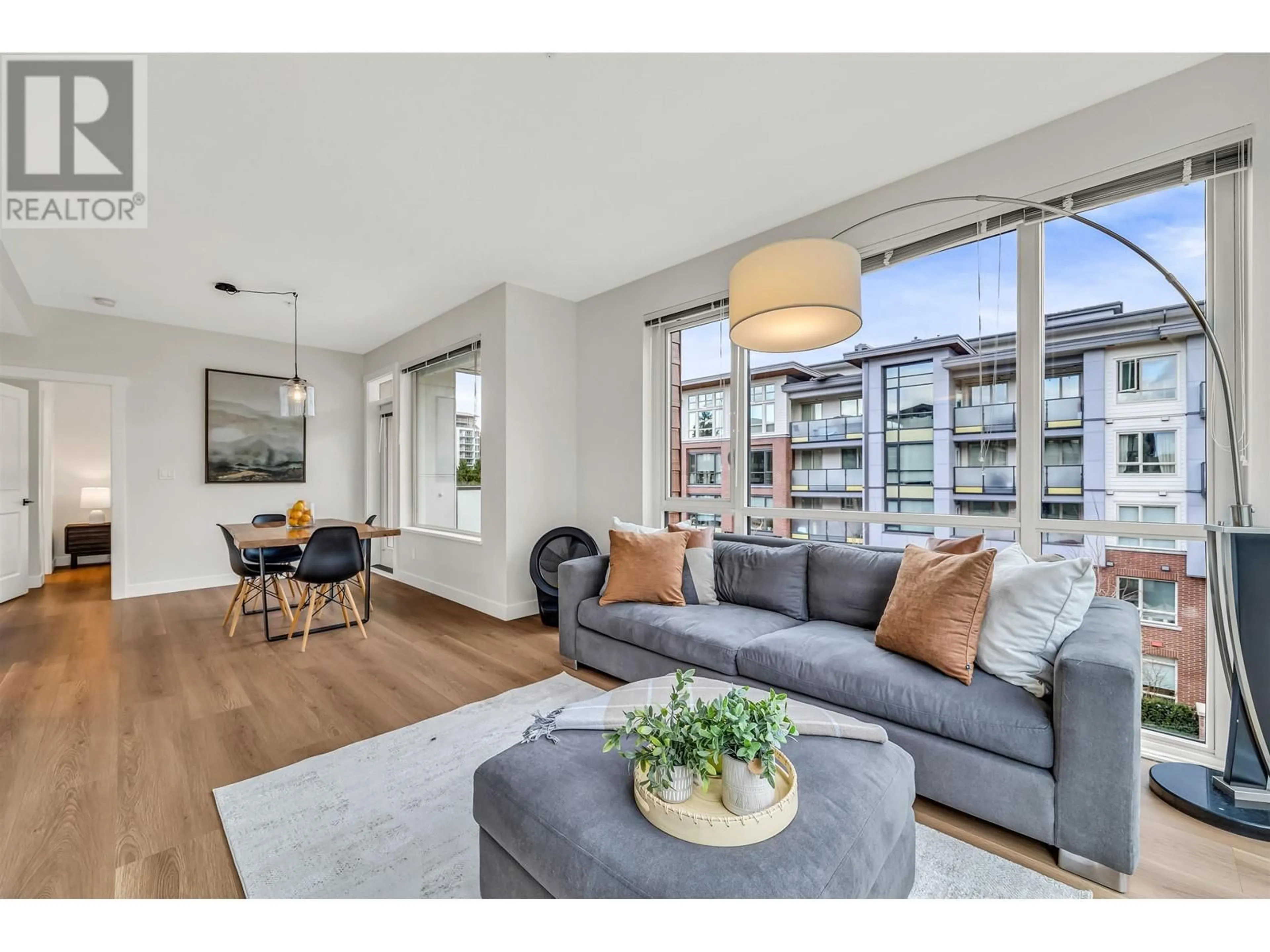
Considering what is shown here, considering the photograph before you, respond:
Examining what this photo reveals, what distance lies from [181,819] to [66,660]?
2463 millimetres

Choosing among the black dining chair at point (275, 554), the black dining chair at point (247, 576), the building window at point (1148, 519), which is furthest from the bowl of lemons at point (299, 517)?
the building window at point (1148, 519)

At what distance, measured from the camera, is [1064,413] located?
2412 mm

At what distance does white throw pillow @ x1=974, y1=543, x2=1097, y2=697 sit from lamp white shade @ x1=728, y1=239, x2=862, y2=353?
1096 millimetres

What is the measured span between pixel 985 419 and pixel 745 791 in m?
2.22

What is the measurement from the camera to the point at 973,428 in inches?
104

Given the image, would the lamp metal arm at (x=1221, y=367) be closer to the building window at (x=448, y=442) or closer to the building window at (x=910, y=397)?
the building window at (x=910, y=397)

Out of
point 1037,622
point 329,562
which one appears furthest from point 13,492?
point 1037,622

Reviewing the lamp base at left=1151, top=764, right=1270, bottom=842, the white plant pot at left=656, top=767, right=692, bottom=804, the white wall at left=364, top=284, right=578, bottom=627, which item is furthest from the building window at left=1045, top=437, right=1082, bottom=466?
the white wall at left=364, top=284, right=578, bottom=627

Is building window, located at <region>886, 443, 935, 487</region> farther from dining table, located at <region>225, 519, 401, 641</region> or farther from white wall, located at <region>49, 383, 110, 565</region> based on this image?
white wall, located at <region>49, 383, 110, 565</region>

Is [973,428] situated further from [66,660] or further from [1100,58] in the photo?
[66,660]

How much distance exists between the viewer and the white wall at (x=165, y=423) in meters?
4.82

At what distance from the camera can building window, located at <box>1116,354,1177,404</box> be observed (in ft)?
7.23

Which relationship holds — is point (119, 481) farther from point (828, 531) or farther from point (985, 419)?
point (985, 419)
